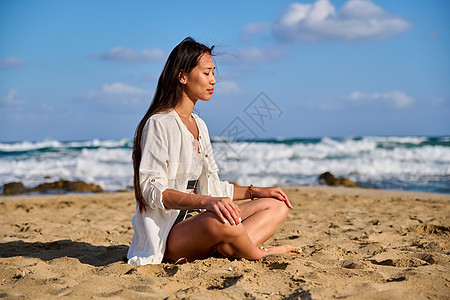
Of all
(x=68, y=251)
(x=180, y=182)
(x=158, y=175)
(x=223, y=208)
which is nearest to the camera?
(x=223, y=208)

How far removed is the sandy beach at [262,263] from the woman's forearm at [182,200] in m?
0.43

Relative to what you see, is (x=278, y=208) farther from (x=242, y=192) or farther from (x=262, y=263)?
(x=262, y=263)

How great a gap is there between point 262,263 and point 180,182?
774mm

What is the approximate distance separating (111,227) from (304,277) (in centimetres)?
300

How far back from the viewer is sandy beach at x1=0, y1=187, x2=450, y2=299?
7.41 ft

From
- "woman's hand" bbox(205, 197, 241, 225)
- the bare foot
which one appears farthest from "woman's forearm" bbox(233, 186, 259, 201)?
"woman's hand" bbox(205, 197, 241, 225)

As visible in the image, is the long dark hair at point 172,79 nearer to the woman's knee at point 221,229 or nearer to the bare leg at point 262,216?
the woman's knee at point 221,229

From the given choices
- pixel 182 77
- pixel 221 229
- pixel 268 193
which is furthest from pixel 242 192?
pixel 182 77

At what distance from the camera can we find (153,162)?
8.37 ft

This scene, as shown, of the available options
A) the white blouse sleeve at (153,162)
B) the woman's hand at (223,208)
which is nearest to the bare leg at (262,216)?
the woman's hand at (223,208)

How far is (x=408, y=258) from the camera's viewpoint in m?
2.97

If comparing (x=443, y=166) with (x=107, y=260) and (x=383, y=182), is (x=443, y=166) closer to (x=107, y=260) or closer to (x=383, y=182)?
(x=383, y=182)

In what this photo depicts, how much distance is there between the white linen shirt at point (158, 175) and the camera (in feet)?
8.27

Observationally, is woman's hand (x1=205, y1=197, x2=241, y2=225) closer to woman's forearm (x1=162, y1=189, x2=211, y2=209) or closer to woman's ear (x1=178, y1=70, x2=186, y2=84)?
woman's forearm (x1=162, y1=189, x2=211, y2=209)
